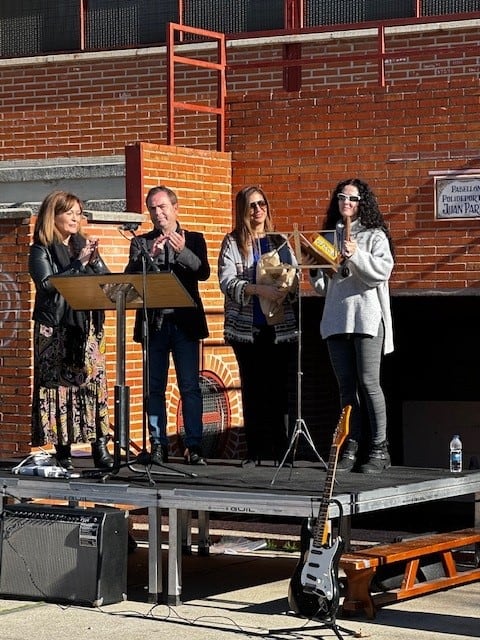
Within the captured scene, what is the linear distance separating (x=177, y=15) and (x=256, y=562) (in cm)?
869

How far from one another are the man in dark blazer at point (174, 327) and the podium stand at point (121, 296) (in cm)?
50

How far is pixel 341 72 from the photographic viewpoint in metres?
16.4

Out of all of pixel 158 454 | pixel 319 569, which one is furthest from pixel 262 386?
pixel 319 569

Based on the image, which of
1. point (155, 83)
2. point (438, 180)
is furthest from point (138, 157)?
point (155, 83)

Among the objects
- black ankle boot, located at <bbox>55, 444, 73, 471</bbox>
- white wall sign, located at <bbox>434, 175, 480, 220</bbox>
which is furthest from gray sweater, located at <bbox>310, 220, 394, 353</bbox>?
white wall sign, located at <bbox>434, 175, 480, 220</bbox>

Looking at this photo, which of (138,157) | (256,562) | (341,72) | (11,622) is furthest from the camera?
(341,72)

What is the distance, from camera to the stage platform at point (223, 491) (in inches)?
321

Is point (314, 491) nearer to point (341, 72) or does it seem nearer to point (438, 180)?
point (438, 180)

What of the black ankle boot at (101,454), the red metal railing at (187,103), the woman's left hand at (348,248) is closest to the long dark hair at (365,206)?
the woman's left hand at (348,248)

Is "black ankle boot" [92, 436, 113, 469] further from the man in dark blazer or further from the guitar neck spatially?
the guitar neck

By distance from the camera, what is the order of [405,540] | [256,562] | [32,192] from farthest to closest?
1. [32,192]
2. [256,562]
3. [405,540]

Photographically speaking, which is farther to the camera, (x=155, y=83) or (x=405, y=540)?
(x=155, y=83)

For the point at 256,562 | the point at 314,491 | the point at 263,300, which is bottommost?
the point at 256,562

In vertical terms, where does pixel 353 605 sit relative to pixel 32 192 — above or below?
below
